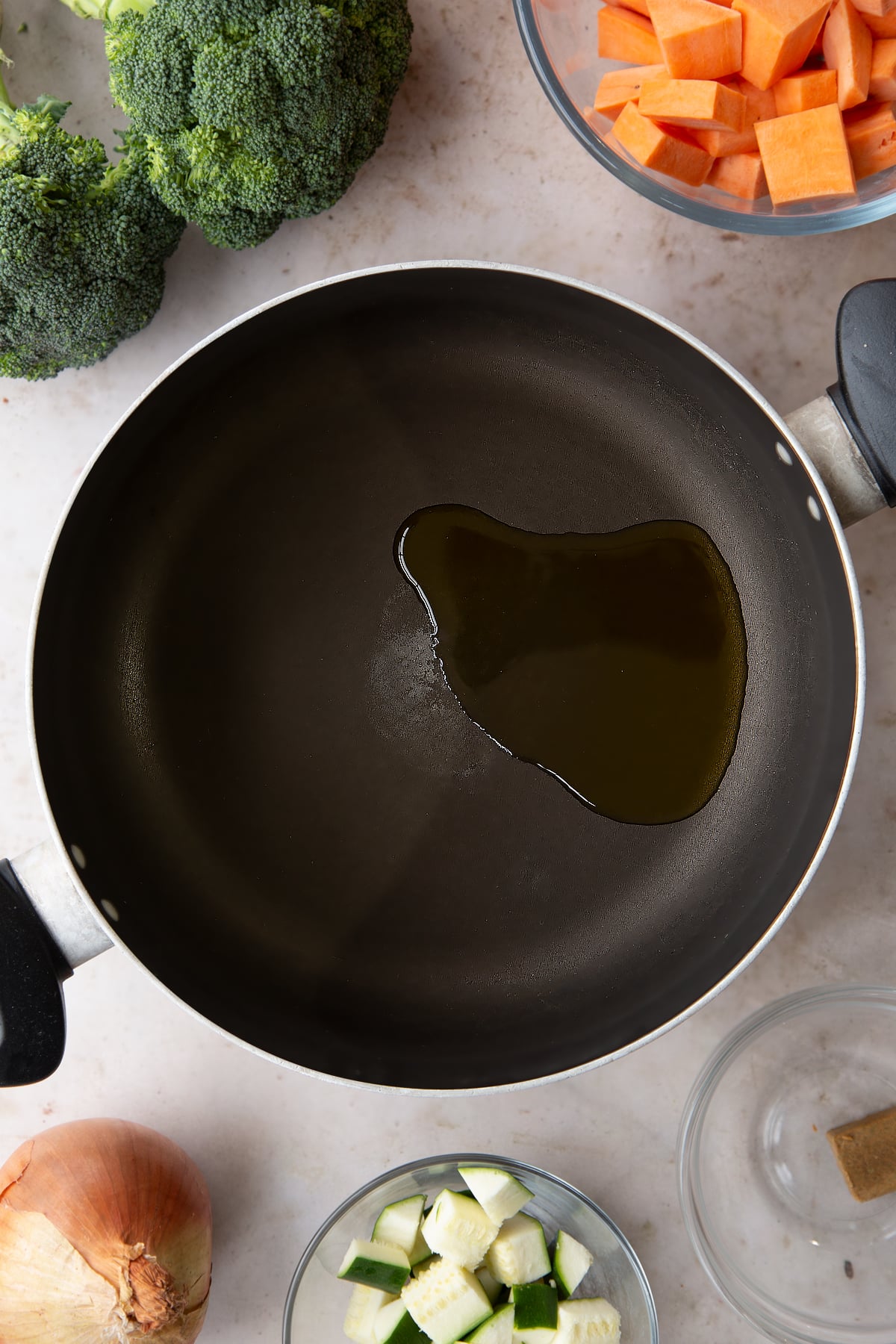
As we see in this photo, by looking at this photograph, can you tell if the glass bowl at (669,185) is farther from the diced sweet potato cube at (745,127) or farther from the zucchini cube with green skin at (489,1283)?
the zucchini cube with green skin at (489,1283)

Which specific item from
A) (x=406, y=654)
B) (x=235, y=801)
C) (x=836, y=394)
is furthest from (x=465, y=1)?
(x=235, y=801)

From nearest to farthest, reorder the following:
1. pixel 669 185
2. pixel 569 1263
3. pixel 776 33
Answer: pixel 776 33, pixel 669 185, pixel 569 1263

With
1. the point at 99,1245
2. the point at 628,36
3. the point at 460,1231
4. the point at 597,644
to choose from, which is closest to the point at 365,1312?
the point at 460,1231

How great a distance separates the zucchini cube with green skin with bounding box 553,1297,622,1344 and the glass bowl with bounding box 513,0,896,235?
3.59 feet

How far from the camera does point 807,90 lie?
82cm

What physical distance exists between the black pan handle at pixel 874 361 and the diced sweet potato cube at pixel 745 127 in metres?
0.18

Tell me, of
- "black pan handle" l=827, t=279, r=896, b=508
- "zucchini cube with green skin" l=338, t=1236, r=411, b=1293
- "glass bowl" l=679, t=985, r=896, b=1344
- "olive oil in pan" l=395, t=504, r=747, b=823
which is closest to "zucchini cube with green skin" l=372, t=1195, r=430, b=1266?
"zucchini cube with green skin" l=338, t=1236, r=411, b=1293

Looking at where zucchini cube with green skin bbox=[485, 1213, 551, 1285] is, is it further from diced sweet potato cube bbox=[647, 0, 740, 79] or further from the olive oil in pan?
diced sweet potato cube bbox=[647, 0, 740, 79]

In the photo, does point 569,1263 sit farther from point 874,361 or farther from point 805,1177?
point 874,361

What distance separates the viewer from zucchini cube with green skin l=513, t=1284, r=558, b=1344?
951 mm

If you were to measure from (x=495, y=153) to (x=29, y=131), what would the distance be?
0.45m

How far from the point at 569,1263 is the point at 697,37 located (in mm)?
1178

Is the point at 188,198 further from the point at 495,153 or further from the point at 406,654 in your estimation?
the point at 406,654

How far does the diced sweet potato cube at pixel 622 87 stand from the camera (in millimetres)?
844
